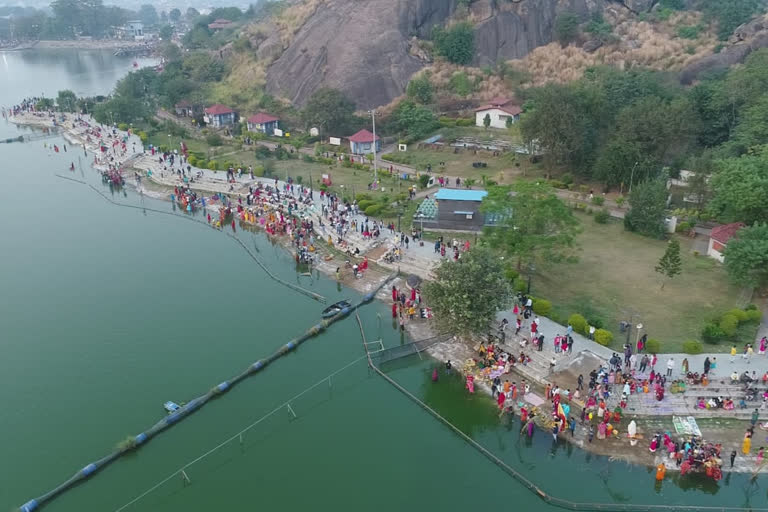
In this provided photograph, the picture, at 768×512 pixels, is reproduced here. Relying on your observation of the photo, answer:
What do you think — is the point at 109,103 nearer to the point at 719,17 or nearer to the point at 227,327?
the point at 227,327

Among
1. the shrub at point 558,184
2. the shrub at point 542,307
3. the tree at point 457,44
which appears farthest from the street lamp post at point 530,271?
the tree at point 457,44

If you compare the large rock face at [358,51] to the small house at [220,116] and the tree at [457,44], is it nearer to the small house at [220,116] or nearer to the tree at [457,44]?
the tree at [457,44]

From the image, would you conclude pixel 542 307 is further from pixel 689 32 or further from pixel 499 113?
pixel 689 32

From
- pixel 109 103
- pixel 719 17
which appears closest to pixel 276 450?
pixel 109 103

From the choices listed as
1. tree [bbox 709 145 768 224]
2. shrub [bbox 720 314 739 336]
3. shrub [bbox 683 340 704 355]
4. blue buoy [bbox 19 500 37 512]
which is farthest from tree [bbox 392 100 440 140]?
blue buoy [bbox 19 500 37 512]

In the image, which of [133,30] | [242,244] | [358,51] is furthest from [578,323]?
[133,30]

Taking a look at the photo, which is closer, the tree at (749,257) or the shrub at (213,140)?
the tree at (749,257)
